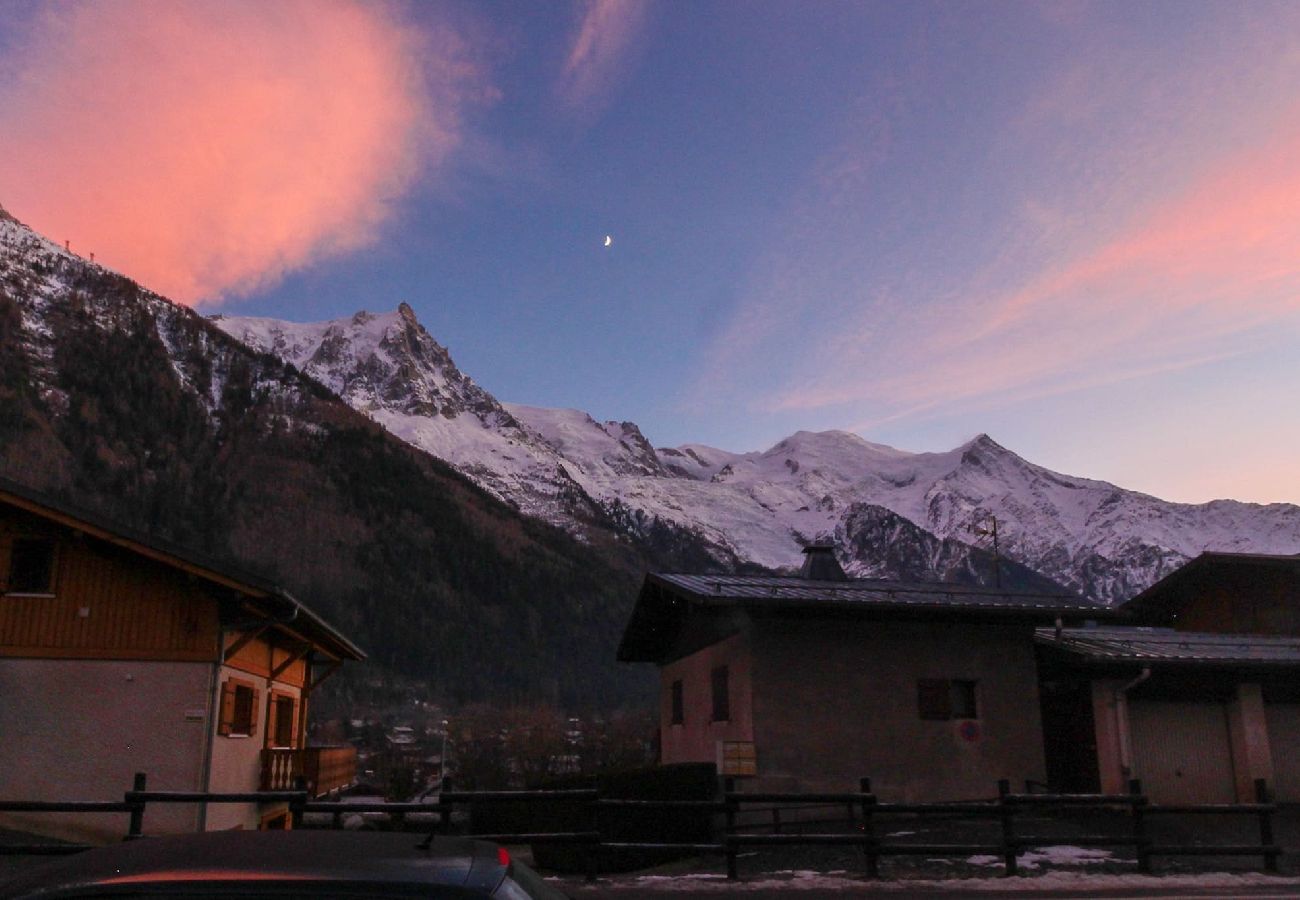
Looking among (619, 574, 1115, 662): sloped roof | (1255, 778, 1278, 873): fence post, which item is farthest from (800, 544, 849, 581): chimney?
(1255, 778, 1278, 873): fence post

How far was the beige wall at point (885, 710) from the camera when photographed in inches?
741

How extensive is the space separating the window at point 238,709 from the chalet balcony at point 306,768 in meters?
1.49

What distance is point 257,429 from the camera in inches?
5167

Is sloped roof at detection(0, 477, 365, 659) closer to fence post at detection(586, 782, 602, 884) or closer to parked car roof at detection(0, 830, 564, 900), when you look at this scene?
fence post at detection(586, 782, 602, 884)

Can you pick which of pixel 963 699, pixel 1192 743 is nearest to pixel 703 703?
pixel 963 699

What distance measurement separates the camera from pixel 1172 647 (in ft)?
72.3

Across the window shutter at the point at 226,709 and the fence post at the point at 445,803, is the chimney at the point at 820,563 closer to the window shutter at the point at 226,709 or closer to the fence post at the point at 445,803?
the window shutter at the point at 226,709

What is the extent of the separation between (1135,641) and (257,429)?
124m

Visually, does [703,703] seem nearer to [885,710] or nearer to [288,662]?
[885,710]

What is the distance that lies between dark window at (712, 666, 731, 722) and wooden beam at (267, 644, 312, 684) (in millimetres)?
9642

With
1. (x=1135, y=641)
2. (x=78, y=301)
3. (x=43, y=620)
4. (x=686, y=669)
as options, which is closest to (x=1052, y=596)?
(x=1135, y=641)

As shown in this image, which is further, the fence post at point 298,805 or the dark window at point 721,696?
the dark window at point 721,696

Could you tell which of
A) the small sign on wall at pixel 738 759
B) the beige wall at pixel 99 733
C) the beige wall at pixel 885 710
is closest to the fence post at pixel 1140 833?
the beige wall at pixel 885 710

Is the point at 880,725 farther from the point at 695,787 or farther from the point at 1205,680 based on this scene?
the point at 1205,680
